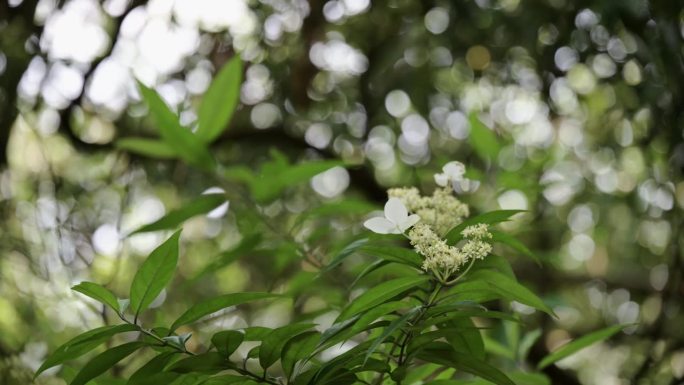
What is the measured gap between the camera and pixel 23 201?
1716 millimetres

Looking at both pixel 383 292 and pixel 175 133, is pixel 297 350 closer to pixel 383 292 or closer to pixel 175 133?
pixel 383 292

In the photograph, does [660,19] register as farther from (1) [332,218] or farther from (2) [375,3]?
(1) [332,218]

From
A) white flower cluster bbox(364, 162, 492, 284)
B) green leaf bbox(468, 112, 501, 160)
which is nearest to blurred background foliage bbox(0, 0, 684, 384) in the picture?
green leaf bbox(468, 112, 501, 160)

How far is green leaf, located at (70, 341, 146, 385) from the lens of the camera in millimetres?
606

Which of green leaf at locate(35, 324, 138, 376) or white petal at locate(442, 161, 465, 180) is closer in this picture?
green leaf at locate(35, 324, 138, 376)

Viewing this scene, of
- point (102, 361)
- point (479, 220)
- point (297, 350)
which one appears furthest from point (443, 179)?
point (102, 361)

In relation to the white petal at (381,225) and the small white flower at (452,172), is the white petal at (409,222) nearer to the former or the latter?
the white petal at (381,225)

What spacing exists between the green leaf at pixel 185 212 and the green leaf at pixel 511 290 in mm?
419

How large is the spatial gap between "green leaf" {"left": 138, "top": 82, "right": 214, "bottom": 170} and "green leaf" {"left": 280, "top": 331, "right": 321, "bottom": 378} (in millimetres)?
435

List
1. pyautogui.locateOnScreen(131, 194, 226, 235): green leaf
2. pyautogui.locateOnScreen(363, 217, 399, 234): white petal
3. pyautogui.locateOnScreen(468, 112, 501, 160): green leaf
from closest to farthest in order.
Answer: pyautogui.locateOnScreen(363, 217, 399, 234): white petal
pyautogui.locateOnScreen(131, 194, 226, 235): green leaf
pyautogui.locateOnScreen(468, 112, 501, 160): green leaf

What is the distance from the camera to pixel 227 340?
62 cm

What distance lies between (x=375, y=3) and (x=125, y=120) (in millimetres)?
618

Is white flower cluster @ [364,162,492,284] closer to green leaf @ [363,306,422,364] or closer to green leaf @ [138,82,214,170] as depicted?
green leaf @ [363,306,422,364]

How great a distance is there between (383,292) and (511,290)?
0.10 m
